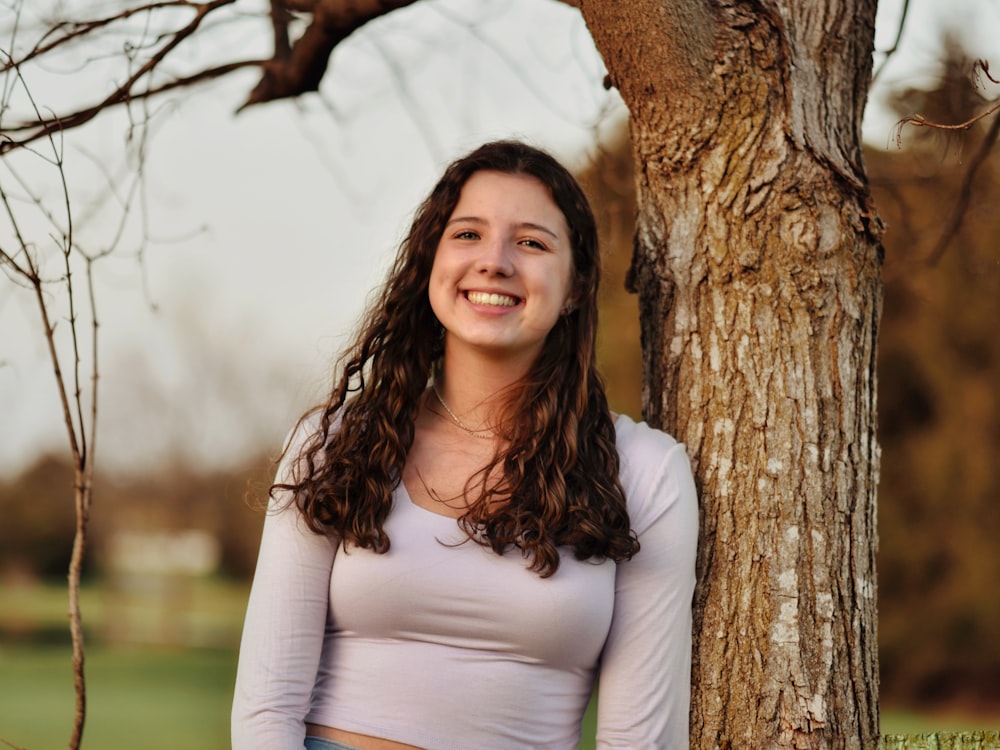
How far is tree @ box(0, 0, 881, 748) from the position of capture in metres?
2.01

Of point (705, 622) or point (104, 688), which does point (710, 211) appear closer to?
point (705, 622)

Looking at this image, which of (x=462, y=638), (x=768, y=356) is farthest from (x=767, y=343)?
(x=462, y=638)

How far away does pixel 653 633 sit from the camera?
1.94 metres

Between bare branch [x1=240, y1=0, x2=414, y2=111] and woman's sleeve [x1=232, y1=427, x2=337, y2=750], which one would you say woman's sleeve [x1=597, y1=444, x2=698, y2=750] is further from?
bare branch [x1=240, y1=0, x2=414, y2=111]

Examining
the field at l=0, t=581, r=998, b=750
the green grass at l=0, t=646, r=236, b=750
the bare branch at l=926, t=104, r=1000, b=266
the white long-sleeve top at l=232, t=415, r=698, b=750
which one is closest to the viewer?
the white long-sleeve top at l=232, t=415, r=698, b=750

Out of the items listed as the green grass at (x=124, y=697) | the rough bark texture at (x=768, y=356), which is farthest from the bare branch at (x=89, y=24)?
the green grass at (x=124, y=697)

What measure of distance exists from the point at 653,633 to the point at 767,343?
0.58 meters

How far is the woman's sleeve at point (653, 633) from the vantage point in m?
1.93

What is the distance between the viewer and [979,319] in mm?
9672

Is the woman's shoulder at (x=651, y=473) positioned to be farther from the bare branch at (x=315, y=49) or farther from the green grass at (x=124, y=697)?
the green grass at (x=124, y=697)

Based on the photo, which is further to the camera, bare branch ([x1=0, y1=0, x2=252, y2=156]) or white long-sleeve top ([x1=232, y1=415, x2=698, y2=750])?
bare branch ([x1=0, y1=0, x2=252, y2=156])

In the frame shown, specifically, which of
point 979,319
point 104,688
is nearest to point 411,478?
point 979,319

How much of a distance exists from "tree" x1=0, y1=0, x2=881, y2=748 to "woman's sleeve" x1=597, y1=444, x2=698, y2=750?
0.31ft

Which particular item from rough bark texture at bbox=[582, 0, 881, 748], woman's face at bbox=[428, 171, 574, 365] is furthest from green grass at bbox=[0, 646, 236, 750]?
rough bark texture at bbox=[582, 0, 881, 748]
